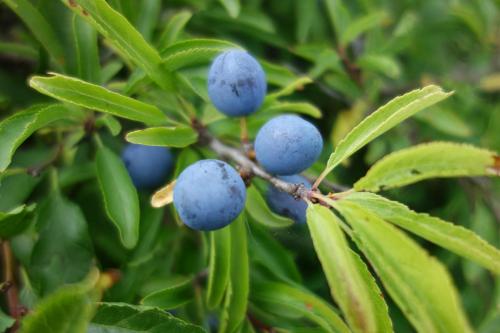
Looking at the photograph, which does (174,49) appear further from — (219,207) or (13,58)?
(13,58)

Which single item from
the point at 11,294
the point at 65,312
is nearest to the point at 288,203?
the point at 65,312

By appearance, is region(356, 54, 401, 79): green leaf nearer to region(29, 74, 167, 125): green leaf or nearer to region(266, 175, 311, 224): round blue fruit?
region(266, 175, 311, 224): round blue fruit

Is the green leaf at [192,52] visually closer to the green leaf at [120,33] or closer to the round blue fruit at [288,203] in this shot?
the green leaf at [120,33]

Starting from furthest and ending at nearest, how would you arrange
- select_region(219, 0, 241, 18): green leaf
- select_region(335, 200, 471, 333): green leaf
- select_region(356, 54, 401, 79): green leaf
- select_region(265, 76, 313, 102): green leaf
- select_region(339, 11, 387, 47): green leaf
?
select_region(339, 11, 387, 47): green leaf, select_region(356, 54, 401, 79): green leaf, select_region(219, 0, 241, 18): green leaf, select_region(265, 76, 313, 102): green leaf, select_region(335, 200, 471, 333): green leaf

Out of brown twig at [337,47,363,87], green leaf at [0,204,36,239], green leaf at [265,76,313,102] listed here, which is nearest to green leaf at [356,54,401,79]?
brown twig at [337,47,363,87]

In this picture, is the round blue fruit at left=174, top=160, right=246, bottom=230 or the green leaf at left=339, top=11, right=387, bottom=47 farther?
the green leaf at left=339, top=11, right=387, bottom=47

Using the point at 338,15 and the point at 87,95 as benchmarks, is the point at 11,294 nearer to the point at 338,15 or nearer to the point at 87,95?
the point at 87,95
